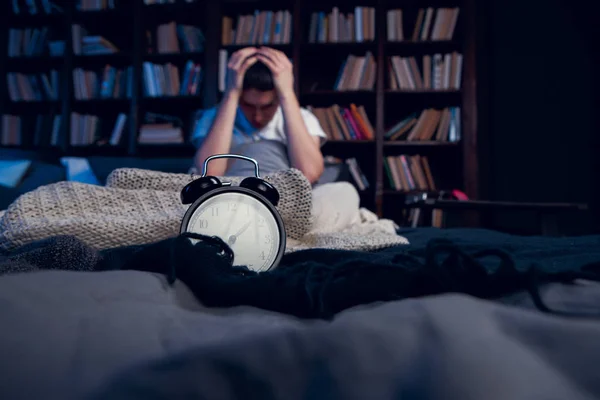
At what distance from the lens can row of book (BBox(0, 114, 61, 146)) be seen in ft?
11.0

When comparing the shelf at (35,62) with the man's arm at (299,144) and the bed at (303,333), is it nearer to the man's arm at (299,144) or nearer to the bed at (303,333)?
the man's arm at (299,144)

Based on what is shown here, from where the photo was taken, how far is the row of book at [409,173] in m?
3.08

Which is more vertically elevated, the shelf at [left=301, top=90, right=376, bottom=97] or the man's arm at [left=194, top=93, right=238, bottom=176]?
the shelf at [left=301, top=90, right=376, bottom=97]

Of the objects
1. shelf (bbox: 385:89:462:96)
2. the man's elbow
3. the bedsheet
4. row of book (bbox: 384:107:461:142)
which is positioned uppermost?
shelf (bbox: 385:89:462:96)

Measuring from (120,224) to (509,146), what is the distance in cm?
309

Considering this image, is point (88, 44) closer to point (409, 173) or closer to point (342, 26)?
point (342, 26)

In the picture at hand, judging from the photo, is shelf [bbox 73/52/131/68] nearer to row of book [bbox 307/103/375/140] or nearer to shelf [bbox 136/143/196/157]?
shelf [bbox 136/143/196/157]

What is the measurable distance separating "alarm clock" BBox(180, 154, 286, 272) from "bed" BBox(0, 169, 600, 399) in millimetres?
122

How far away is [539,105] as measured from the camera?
3186mm

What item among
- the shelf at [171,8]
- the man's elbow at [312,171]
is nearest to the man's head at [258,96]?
the man's elbow at [312,171]

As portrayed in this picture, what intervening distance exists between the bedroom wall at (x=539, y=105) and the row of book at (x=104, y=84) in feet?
8.52

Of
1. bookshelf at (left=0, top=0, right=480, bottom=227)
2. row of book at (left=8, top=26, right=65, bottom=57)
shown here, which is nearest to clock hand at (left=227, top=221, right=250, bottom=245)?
bookshelf at (left=0, top=0, right=480, bottom=227)

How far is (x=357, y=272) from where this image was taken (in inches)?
16.4

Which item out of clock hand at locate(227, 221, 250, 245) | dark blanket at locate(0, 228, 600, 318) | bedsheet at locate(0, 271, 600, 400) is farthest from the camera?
clock hand at locate(227, 221, 250, 245)
